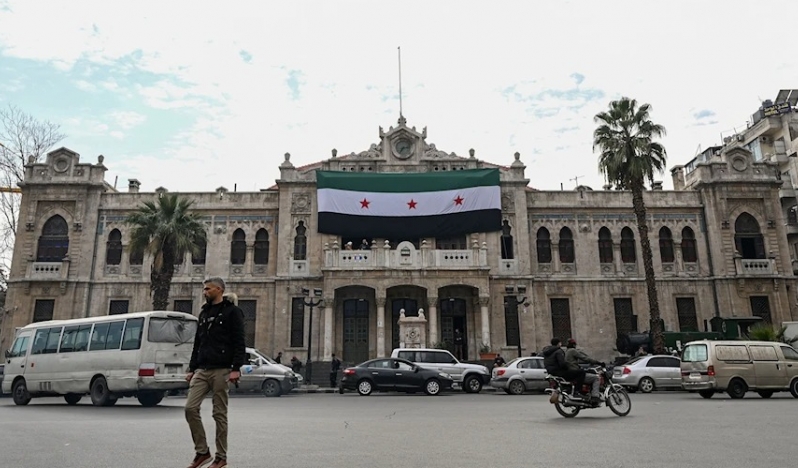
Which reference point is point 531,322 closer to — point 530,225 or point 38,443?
point 530,225

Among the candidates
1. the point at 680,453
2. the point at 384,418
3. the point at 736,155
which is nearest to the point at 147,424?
the point at 384,418

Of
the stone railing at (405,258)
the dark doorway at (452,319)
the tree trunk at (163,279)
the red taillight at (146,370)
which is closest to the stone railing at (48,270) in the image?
the tree trunk at (163,279)

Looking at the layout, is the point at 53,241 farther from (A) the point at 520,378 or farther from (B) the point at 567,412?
(B) the point at 567,412

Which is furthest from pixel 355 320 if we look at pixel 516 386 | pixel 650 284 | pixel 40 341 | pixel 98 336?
pixel 98 336

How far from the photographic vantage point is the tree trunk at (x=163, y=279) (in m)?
25.5

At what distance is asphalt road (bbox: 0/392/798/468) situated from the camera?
637cm

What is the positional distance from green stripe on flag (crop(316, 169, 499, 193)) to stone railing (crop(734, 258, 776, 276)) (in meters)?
14.6

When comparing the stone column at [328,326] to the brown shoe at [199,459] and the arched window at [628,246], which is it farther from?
the brown shoe at [199,459]

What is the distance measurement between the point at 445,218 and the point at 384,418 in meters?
20.6

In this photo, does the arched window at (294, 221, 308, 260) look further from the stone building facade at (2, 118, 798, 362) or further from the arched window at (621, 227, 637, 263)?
the arched window at (621, 227, 637, 263)

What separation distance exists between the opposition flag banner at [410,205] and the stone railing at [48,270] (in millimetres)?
14226

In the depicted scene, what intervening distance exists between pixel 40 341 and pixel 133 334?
4.13 meters

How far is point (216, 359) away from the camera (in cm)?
580

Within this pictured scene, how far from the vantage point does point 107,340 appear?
49.5 ft
